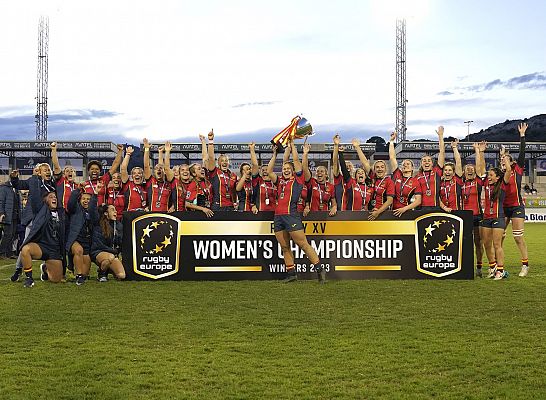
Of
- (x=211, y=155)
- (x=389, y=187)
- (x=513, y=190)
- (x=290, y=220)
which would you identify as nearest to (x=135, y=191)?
(x=211, y=155)

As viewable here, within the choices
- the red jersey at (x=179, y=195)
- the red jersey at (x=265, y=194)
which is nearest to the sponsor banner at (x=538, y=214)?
the red jersey at (x=265, y=194)

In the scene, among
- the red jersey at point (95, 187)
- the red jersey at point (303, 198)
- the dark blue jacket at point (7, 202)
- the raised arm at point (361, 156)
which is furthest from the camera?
the dark blue jacket at point (7, 202)

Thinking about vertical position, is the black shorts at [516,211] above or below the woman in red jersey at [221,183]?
below

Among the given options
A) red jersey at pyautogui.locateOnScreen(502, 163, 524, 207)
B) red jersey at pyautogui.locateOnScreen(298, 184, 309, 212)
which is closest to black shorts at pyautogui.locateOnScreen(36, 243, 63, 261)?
red jersey at pyautogui.locateOnScreen(298, 184, 309, 212)

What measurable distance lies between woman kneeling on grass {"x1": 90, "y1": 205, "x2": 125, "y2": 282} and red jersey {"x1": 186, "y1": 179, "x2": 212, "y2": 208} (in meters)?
1.36

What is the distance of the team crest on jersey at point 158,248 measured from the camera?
11.0 metres

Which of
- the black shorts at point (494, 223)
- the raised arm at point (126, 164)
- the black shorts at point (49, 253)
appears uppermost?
the raised arm at point (126, 164)

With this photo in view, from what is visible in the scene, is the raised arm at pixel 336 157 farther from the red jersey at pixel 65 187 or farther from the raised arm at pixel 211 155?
the red jersey at pixel 65 187

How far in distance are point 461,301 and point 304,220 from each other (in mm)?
3208

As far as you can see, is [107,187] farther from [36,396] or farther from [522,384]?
[522,384]

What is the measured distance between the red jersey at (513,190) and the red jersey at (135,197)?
6269 millimetres

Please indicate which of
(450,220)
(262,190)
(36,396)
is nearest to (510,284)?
(450,220)

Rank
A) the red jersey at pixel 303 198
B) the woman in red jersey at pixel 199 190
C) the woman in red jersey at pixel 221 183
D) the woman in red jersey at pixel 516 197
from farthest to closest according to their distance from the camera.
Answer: the woman in red jersey at pixel 221 183 < the woman in red jersey at pixel 199 190 < the red jersey at pixel 303 198 < the woman in red jersey at pixel 516 197

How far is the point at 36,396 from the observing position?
459 cm
